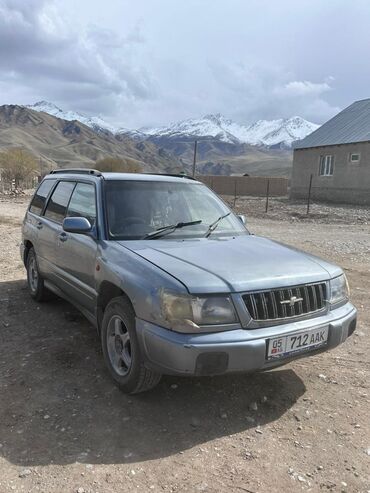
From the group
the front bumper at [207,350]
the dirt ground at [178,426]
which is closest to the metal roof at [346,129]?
the dirt ground at [178,426]

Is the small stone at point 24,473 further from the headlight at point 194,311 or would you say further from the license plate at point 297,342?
the license plate at point 297,342

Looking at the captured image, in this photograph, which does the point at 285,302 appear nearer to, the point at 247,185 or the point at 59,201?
Answer: the point at 59,201

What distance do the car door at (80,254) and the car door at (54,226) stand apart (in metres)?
0.14

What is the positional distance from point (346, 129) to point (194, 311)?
109 ft

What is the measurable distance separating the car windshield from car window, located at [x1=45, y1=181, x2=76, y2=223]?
3.06ft

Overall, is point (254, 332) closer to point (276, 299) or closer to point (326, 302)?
point (276, 299)

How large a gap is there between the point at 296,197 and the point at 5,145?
14109 cm

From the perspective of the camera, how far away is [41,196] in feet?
20.7

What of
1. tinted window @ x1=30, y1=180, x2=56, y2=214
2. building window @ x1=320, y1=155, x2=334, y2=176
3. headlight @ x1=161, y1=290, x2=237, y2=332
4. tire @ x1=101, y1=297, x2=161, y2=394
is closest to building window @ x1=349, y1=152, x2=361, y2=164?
building window @ x1=320, y1=155, x2=334, y2=176

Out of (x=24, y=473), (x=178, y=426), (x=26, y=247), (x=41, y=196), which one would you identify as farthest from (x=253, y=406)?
(x=26, y=247)

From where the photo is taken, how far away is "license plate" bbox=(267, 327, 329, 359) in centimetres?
332

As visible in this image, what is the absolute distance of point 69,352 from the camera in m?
4.69

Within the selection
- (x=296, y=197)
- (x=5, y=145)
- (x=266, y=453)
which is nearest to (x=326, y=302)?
(x=266, y=453)

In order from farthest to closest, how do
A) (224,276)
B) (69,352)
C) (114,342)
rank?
(69,352)
(114,342)
(224,276)
